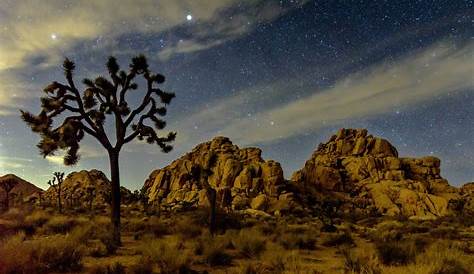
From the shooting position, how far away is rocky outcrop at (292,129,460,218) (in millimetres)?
63875

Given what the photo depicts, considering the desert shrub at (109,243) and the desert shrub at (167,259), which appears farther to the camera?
the desert shrub at (109,243)

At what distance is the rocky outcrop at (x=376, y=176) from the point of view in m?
63.9

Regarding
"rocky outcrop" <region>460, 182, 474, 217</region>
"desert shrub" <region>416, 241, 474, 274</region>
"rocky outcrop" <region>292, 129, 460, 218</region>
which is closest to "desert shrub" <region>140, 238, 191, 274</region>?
"desert shrub" <region>416, 241, 474, 274</region>

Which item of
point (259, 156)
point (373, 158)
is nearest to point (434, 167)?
point (373, 158)

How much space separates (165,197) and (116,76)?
71.7 meters

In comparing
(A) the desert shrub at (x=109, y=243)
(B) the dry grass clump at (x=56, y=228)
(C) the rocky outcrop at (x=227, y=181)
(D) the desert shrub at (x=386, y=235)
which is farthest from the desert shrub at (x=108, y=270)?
(C) the rocky outcrop at (x=227, y=181)

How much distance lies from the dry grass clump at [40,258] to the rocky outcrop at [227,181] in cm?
4272

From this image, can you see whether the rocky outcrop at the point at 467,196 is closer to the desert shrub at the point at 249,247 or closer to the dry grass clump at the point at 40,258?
the desert shrub at the point at 249,247

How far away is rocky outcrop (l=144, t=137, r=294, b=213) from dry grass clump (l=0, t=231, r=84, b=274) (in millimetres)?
42717

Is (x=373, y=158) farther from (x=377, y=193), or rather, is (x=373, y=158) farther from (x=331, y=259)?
(x=331, y=259)

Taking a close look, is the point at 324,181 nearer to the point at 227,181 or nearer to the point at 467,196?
the point at 227,181

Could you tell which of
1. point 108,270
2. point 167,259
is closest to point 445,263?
point 167,259

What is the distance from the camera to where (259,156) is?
85.4 metres

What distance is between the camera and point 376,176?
76688 millimetres
